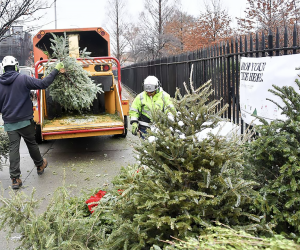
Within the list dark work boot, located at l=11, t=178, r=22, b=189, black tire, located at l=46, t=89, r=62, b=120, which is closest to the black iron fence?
black tire, located at l=46, t=89, r=62, b=120

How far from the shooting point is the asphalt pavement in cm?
533

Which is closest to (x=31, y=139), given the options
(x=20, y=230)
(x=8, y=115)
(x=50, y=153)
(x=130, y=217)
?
(x=8, y=115)

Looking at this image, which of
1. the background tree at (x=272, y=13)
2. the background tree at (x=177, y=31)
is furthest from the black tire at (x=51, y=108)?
the background tree at (x=177, y=31)

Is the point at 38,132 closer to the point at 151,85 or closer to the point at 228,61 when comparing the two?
the point at 151,85

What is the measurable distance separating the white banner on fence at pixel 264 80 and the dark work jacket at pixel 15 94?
10.6 feet

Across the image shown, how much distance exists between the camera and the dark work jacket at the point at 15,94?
540cm

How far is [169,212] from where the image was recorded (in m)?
2.30

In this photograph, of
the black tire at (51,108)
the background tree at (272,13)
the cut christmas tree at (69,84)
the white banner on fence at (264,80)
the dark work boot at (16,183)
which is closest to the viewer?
the white banner on fence at (264,80)

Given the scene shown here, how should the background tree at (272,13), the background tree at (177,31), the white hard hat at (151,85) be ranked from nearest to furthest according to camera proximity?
the white hard hat at (151,85), the background tree at (272,13), the background tree at (177,31)

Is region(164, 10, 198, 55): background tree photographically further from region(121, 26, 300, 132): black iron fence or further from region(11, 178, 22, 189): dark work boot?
region(11, 178, 22, 189): dark work boot

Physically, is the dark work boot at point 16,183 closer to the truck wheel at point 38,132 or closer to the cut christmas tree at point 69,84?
the cut christmas tree at point 69,84

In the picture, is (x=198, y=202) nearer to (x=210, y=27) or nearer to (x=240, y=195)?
(x=240, y=195)

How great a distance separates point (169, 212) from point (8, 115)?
13.2 ft

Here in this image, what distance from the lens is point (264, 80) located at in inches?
163
